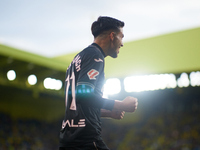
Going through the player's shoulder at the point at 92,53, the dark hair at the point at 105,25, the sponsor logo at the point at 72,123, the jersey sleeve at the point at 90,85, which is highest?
the dark hair at the point at 105,25

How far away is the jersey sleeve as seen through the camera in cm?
237

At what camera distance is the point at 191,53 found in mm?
16047

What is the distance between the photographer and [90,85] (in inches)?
93.2

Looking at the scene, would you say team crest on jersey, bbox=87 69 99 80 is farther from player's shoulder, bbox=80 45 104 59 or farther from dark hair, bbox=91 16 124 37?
dark hair, bbox=91 16 124 37

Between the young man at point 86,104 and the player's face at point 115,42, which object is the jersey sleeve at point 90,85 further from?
the player's face at point 115,42

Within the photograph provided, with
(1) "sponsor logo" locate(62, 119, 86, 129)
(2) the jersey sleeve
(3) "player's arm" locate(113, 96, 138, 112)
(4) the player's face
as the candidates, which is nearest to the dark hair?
(4) the player's face

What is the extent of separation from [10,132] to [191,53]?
40.5ft

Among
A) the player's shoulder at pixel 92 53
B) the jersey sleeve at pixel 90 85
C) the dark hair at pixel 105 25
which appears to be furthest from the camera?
the dark hair at pixel 105 25

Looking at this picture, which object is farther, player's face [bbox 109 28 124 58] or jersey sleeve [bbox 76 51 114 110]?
player's face [bbox 109 28 124 58]

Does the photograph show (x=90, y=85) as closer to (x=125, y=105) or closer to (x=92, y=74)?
(x=92, y=74)

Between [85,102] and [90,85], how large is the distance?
154 millimetres

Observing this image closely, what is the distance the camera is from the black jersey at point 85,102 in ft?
7.82

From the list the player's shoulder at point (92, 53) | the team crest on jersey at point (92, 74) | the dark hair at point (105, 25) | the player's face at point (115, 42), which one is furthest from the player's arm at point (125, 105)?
the dark hair at point (105, 25)

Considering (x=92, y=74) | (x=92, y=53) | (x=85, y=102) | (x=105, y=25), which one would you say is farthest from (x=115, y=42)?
(x=85, y=102)
